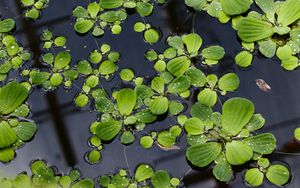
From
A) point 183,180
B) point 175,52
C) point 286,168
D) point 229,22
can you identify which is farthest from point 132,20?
point 286,168

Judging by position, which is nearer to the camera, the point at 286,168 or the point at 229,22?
the point at 286,168

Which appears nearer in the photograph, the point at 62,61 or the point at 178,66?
the point at 178,66

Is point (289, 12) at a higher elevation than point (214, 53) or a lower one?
higher

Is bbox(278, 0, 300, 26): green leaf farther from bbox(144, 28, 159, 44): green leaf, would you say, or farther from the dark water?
bbox(144, 28, 159, 44): green leaf

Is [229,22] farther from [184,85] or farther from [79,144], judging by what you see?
[79,144]

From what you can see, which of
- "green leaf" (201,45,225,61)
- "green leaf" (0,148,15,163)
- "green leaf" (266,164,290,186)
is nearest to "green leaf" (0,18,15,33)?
"green leaf" (0,148,15,163)

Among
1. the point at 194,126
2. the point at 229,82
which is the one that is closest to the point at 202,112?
the point at 194,126

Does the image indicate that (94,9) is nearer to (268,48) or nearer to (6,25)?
(6,25)
